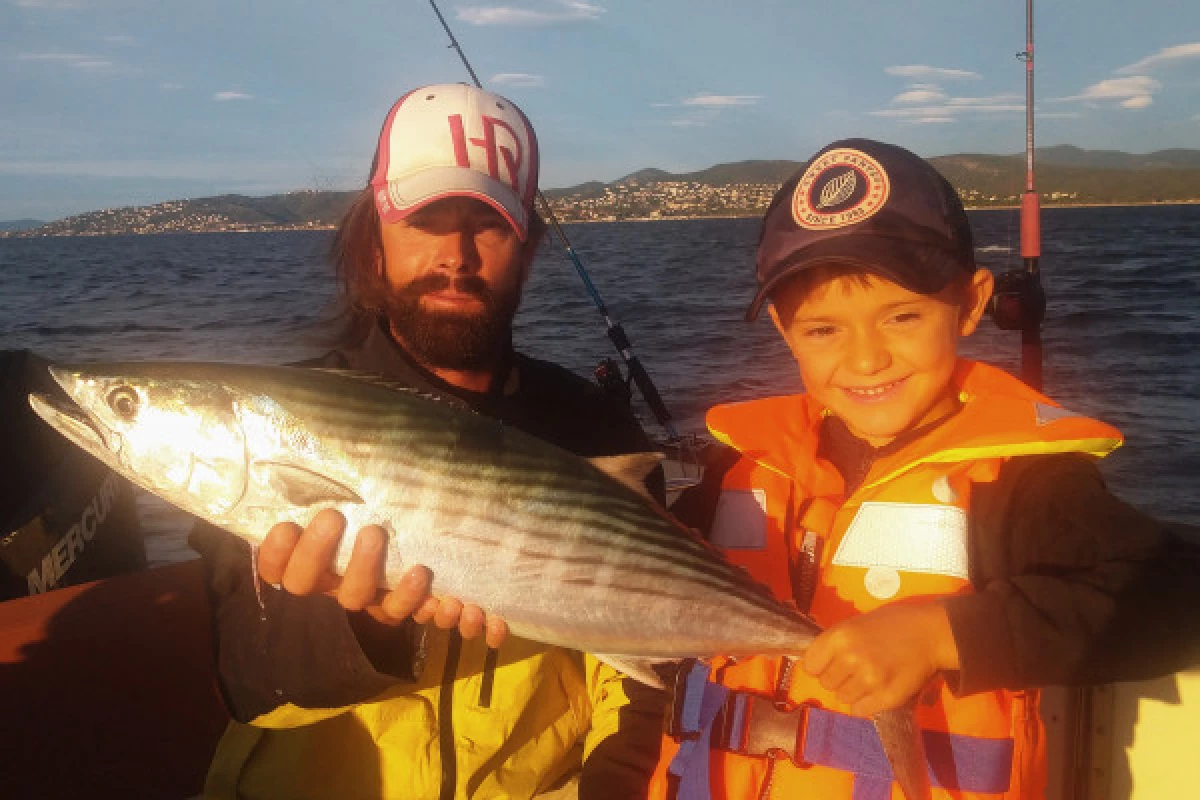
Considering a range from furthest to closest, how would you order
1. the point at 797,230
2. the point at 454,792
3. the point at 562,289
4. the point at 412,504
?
the point at 562,289, the point at 454,792, the point at 797,230, the point at 412,504

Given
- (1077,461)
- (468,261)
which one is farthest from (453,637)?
(1077,461)

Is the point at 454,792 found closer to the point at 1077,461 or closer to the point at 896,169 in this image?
the point at 1077,461

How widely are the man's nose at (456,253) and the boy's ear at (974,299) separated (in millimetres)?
1830

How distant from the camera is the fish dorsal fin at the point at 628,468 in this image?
2.66m

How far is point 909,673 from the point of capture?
219 centimetres

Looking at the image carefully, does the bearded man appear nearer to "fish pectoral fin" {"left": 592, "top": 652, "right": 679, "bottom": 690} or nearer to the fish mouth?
"fish pectoral fin" {"left": 592, "top": 652, "right": 679, "bottom": 690}

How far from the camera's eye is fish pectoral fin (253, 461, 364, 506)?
2406 millimetres

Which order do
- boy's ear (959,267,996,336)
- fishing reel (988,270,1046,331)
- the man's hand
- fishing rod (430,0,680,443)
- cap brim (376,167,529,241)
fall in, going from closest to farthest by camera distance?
the man's hand, boy's ear (959,267,996,336), cap brim (376,167,529,241), fishing reel (988,270,1046,331), fishing rod (430,0,680,443)

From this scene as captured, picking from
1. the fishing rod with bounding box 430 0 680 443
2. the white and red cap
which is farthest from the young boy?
the fishing rod with bounding box 430 0 680 443

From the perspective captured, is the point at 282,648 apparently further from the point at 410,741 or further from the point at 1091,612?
the point at 1091,612

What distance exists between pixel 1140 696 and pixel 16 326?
27561 millimetres

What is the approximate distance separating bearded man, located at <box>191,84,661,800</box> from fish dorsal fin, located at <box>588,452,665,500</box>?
513mm

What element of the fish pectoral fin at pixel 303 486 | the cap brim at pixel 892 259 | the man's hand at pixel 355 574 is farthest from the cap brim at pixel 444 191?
the man's hand at pixel 355 574

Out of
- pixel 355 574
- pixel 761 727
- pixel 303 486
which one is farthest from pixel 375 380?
pixel 761 727
